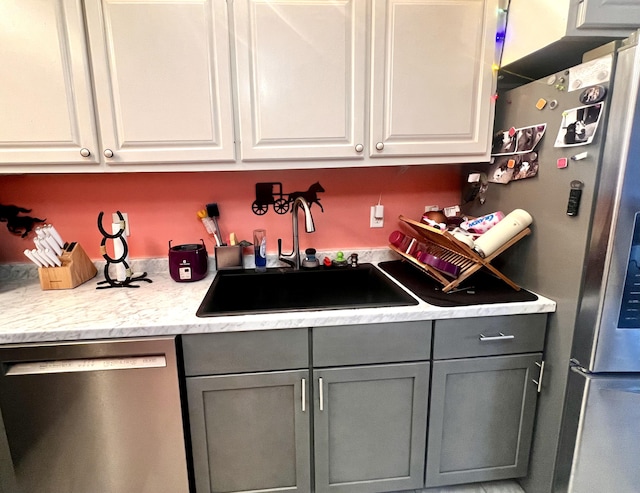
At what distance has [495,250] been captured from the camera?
4.42 feet

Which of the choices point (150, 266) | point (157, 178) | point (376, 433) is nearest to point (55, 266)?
point (150, 266)

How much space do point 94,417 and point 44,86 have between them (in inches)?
47.0

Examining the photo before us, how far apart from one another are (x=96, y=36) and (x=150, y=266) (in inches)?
38.5

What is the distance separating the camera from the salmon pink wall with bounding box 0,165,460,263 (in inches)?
65.3

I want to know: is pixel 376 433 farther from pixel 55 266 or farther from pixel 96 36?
pixel 96 36

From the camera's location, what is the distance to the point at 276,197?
5.77 feet

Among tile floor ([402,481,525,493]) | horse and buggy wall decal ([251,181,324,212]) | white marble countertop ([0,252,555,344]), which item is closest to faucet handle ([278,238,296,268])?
→ horse and buggy wall decal ([251,181,324,212])

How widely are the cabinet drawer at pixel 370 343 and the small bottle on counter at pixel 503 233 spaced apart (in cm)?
37

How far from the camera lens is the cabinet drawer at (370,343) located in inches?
48.5

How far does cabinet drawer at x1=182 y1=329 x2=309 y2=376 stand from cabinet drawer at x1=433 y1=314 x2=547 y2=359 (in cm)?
50

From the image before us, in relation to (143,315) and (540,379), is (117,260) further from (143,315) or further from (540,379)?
(540,379)

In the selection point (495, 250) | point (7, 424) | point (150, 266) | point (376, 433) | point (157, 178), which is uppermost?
point (157, 178)

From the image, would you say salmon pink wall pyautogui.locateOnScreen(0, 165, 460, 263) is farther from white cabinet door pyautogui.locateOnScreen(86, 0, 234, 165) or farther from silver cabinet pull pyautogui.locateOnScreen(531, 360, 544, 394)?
silver cabinet pull pyautogui.locateOnScreen(531, 360, 544, 394)

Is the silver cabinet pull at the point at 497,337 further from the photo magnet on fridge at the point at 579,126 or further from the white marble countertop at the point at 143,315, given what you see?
the photo magnet on fridge at the point at 579,126
